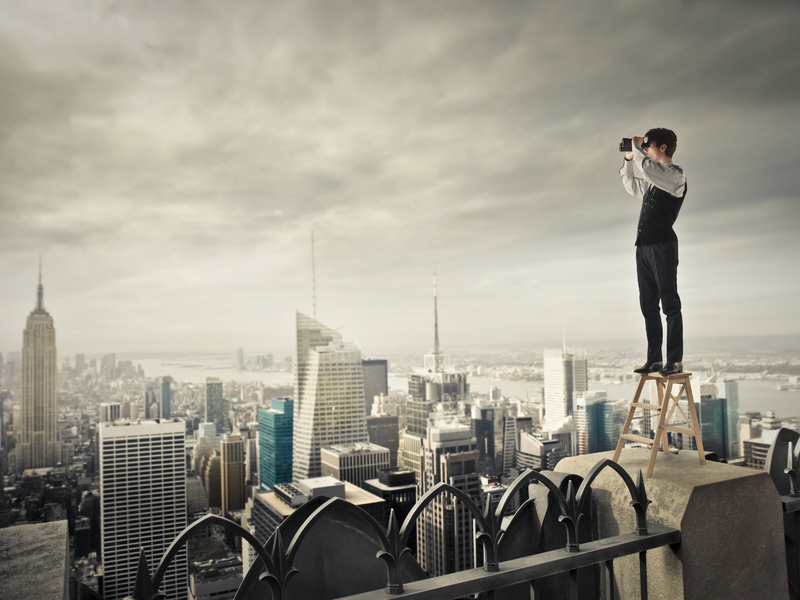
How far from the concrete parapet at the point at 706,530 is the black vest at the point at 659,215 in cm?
66

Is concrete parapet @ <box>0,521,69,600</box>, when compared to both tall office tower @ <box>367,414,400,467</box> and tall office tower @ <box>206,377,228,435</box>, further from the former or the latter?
tall office tower @ <box>367,414,400,467</box>

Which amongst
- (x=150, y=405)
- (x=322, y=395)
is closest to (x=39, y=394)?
(x=150, y=405)

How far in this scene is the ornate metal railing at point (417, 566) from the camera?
0.81 metres

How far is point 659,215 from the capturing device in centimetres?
152

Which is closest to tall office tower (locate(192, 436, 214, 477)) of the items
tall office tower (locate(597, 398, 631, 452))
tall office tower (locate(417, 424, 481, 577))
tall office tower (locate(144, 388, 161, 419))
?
tall office tower (locate(144, 388, 161, 419))

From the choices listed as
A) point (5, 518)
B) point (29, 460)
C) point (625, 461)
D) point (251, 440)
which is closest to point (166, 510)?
point (29, 460)

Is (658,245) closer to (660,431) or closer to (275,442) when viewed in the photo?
(660,431)

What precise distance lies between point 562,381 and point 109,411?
12644 millimetres

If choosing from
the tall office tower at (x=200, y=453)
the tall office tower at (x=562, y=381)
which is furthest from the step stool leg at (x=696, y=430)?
the tall office tower at (x=200, y=453)

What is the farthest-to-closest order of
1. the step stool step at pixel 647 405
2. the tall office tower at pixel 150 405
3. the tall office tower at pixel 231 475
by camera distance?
the tall office tower at pixel 150 405
the tall office tower at pixel 231 475
the step stool step at pixel 647 405

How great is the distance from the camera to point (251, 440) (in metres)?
18.8

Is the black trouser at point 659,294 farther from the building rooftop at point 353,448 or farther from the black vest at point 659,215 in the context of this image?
the building rooftop at point 353,448

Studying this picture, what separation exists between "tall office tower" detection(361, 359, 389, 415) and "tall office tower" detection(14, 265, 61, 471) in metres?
12.6

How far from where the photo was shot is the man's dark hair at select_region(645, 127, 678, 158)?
1.56 meters
